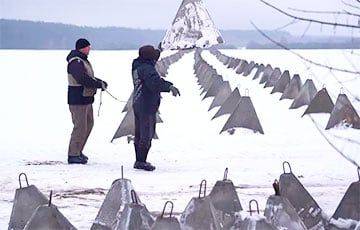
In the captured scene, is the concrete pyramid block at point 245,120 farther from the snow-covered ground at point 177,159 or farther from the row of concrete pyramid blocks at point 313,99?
the row of concrete pyramid blocks at point 313,99

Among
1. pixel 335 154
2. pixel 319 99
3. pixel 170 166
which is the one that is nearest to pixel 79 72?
pixel 170 166

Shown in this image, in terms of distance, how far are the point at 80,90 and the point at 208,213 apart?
4441 mm

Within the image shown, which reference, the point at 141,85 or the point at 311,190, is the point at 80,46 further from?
the point at 311,190

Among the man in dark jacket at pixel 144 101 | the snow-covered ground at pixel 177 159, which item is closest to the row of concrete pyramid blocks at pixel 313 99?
the snow-covered ground at pixel 177 159

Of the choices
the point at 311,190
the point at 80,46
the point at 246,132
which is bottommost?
the point at 311,190

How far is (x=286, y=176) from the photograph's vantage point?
19.1 ft

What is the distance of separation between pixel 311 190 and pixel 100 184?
7.60 feet

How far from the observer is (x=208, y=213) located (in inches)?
202

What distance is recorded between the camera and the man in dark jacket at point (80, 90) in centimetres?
908

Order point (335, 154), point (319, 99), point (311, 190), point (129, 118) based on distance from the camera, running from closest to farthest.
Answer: point (311, 190)
point (335, 154)
point (129, 118)
point (319, 99)

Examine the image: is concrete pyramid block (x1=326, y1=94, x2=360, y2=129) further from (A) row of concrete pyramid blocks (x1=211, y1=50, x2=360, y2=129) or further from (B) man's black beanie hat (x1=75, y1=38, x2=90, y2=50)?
(B) man's black beanie hat (x1=75, y1=38, x2=90, y2=50)

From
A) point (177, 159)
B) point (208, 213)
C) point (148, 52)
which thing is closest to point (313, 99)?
point (177, 159)

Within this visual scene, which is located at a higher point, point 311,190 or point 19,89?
point 19,89

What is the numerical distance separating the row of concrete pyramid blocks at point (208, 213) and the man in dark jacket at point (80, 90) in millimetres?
3576
